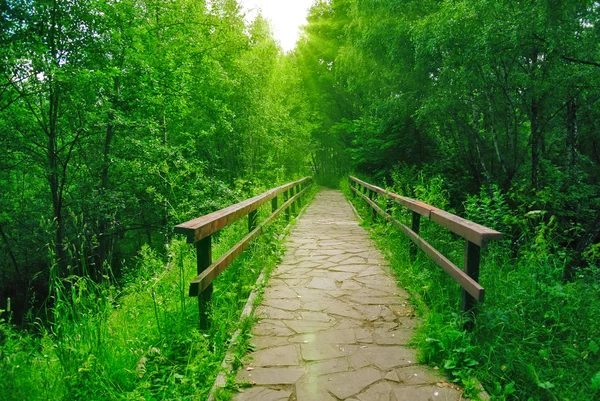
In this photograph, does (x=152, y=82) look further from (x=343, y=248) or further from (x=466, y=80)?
(x=466, y=80)

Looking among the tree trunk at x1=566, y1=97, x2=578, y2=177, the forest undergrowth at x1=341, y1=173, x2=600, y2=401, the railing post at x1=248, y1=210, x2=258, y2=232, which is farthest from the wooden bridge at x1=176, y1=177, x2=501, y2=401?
the tree trunk at x1=566, y1=97, x2=578, y2=177

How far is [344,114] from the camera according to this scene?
2598cm

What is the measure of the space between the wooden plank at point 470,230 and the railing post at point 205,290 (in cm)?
223

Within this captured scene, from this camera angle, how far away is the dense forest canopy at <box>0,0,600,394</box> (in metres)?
8.12

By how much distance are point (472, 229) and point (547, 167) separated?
10.4 m

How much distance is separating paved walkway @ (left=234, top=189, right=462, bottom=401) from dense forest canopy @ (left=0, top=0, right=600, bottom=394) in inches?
65.9

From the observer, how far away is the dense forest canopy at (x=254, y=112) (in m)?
8.12

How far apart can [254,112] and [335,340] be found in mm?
14267

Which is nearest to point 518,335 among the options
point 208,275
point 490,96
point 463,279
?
point 463,279

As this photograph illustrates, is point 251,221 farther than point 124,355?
Yes

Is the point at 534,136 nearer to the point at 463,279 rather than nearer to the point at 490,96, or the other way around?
the point at 490,96

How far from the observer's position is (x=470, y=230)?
306cm

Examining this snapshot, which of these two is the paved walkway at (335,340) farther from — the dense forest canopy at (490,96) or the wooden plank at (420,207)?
the dense forest canopy at (490,96)

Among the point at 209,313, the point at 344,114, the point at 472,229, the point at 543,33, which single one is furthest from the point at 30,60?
the point at 344,114
